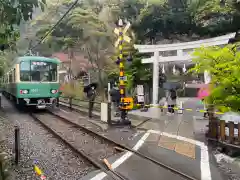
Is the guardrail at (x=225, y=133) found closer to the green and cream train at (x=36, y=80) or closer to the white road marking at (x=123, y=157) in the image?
the white road marking at (x=123, y=157)

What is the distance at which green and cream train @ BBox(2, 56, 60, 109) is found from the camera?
14.2 meters

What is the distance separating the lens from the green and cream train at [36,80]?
560 inches

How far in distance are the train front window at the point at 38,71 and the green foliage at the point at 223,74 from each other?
990 centimetres

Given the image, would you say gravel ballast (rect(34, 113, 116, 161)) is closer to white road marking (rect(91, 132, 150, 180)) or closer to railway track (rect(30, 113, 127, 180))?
railway track (rect(30, 113, 127, 180))

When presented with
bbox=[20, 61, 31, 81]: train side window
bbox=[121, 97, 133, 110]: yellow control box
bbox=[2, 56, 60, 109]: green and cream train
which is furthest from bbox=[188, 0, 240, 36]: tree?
bbox=[20, 61, 31, 81]: train side window

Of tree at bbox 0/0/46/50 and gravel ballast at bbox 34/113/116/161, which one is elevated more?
tree at bbox 0/0/46/50

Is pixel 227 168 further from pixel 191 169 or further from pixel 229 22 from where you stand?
pixel 229 22

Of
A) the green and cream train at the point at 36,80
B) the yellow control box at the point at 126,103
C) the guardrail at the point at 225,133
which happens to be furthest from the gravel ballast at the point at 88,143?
the green and cream train at the point at 36,80

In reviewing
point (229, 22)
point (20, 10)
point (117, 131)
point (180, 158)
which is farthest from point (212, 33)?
point (20, 10)

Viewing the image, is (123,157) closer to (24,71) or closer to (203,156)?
(203,156)

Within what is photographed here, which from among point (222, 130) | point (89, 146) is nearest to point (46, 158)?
point (89, 146)

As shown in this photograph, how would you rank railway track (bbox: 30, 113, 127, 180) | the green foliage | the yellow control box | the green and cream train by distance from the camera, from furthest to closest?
1. the green and cream train
2. the yellow control box
3. the green foliage
4. railway track (bbox: 30, 113, 127, 180)

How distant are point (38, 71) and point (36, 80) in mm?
565

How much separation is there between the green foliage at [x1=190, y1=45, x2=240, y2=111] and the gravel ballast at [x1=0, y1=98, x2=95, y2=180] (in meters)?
4.29
